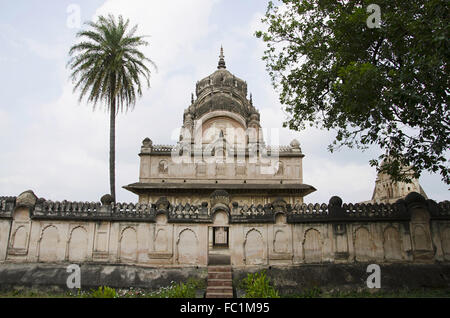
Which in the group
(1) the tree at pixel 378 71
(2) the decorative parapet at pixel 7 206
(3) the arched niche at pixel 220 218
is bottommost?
(3) the arched niche at pixel 220 218

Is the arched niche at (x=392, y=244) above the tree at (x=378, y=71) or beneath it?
beneath

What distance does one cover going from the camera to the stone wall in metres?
13.5

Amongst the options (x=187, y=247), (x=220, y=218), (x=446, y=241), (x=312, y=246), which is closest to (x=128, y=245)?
(x=187, y=247)

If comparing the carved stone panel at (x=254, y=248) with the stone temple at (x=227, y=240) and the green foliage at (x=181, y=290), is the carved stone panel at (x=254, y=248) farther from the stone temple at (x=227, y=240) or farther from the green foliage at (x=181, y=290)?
the green foliage at (x=181, y=290)

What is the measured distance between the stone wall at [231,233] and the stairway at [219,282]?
0.97 m

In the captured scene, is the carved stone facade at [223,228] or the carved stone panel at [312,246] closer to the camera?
the carved stone facade at [223,228]

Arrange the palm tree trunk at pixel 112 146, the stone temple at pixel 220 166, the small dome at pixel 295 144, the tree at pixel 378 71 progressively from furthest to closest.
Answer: the small dome at pixel 295 144 < the stone temple at pixel 220 166 < the palm tree trunk at pixel 112 146 < the tree at pixel 378 71

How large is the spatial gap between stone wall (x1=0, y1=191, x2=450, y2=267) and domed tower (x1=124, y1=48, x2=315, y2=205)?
1179 centimetres

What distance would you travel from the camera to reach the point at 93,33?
21125 mm

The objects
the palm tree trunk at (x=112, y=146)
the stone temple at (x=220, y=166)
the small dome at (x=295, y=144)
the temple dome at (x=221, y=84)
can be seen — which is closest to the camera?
the palm tree trunk at (x=112, y=146)

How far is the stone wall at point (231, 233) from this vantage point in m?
13.5

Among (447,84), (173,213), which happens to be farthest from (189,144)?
(447,84)

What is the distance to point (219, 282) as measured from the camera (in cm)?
1230

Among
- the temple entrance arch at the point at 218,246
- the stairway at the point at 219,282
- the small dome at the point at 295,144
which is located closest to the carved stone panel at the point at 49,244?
the temple entrance arch at the point at 218,246
